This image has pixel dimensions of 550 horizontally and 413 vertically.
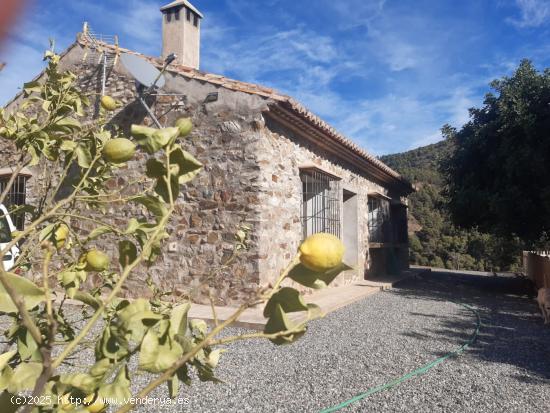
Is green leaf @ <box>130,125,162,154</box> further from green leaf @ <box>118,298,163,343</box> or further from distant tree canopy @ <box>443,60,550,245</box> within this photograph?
distant tree canopy @ <box>443,60,550,245</box>

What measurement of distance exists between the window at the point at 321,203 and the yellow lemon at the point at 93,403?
702 cm

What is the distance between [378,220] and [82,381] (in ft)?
35.3

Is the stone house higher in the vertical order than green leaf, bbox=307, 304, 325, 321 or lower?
higher

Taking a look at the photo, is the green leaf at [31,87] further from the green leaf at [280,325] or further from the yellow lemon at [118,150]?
the green leaf at [280,325]

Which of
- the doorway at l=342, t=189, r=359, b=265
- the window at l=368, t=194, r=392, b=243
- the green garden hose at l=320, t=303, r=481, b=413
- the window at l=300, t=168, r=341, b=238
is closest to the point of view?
the green garden hose at l=320, t=303, r=481, b=413

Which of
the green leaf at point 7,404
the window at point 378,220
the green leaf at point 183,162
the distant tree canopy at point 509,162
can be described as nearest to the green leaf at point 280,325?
the green leaf at point 183,162

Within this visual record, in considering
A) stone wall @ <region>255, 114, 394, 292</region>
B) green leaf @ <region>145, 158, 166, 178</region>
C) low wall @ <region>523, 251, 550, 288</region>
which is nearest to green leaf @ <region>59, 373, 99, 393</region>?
green leaf @ <region>145, 158, 166, 178</region>

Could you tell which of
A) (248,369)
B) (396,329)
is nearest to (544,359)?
(396,329)

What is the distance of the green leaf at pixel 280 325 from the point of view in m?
0.52

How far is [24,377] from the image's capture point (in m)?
0.54

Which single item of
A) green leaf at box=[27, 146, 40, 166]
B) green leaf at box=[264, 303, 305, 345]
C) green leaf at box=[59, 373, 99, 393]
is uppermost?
green leaf at box=[27, 146, 40, 166]

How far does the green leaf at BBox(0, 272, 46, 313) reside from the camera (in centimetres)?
51

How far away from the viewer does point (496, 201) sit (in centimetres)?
816

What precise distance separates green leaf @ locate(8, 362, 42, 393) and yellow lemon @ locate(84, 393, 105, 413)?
0.08m
